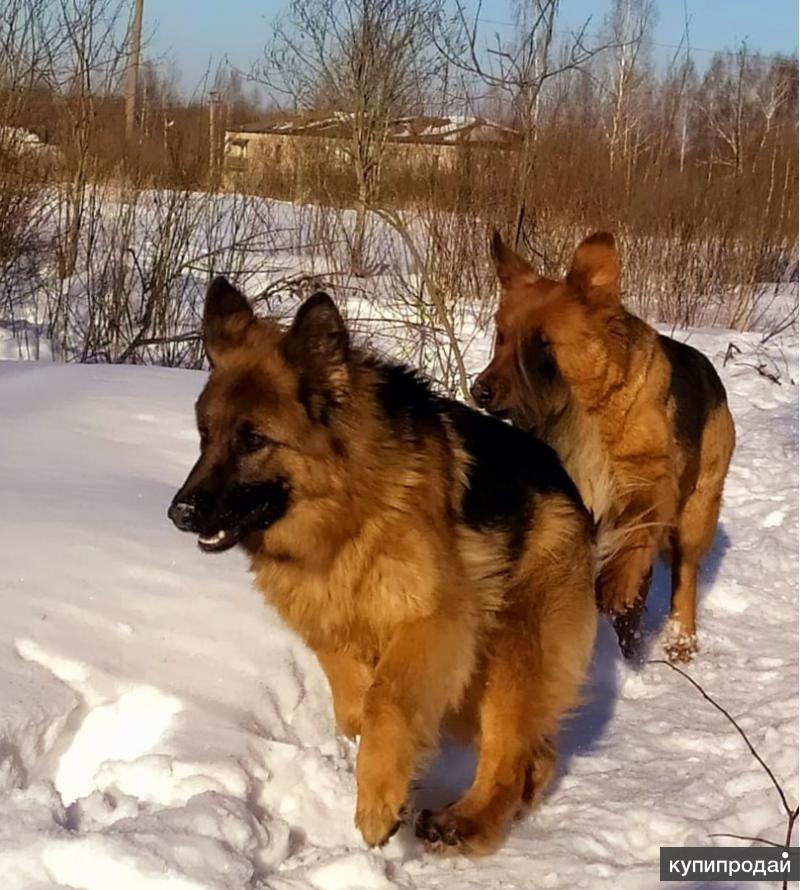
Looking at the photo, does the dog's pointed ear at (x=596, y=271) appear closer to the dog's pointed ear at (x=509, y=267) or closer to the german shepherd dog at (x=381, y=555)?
the dog's pointed ear at (x=509, y=267)

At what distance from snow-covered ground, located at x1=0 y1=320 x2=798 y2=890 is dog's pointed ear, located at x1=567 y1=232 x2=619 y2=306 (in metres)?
1.65

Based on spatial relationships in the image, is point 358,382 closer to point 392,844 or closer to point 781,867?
point 392,844

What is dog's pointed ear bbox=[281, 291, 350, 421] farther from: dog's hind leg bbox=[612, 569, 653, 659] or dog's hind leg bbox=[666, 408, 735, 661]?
dog's hind leg bbox=[666, 408, 735, 661]

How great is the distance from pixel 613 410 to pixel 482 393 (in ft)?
2.27

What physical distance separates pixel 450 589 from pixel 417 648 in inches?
8.4

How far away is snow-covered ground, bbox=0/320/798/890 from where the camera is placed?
2.68 m

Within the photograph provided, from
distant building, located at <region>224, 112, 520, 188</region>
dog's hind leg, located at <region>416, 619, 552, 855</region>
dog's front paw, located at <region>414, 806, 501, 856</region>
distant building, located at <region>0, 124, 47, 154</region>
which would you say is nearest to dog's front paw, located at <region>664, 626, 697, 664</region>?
dog's hind leg, located at <region>416, 619, 552, 855</region>

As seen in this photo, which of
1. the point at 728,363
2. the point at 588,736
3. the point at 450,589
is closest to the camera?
the point at 450,589

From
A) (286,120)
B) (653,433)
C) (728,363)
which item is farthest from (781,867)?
(286,120)

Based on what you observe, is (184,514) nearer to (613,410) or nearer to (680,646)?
(613,410)

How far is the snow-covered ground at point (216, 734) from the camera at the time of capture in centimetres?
268

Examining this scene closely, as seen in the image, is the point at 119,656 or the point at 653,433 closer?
the point at 119,656

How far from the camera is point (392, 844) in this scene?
2.99m

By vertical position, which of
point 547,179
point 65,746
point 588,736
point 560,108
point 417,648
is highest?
point 560,108
